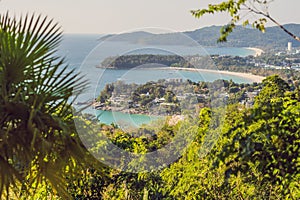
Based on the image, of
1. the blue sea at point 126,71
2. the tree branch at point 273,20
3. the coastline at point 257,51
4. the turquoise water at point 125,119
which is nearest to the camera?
the tree branch at point 273,20

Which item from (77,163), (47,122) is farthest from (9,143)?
(77,163)

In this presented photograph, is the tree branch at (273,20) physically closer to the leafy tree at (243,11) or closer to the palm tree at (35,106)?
the leafy tree at (243,11)

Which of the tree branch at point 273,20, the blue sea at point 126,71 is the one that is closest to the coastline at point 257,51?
the blue sea at point 126,71

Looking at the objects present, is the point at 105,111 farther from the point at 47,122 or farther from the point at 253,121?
the point at 253,121

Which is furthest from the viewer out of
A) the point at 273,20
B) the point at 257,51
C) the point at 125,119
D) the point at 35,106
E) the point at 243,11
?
the point at 257,51

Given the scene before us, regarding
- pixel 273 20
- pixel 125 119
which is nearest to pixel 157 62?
pixel 125 119

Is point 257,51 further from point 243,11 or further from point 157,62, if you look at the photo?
point 243,11

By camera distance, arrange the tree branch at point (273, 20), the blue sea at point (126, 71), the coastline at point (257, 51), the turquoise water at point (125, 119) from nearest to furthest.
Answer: the tree branch at point (273, 20) < the blue sea at point (126, 71) < the turquoise water at point (125, 119) < the coastline at point (257, 51)

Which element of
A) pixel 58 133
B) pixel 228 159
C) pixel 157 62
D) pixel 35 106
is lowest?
pixel 228 159
